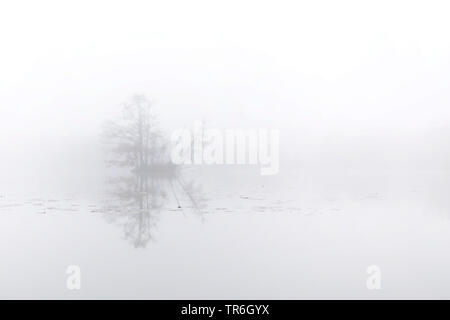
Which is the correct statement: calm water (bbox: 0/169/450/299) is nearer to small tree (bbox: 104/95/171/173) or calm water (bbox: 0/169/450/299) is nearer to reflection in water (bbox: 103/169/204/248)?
reflection in water (bbox: 103/169/204/248)

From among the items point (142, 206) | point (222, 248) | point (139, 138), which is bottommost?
point (222, 248)

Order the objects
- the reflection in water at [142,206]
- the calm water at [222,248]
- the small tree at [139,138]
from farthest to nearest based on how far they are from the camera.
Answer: the small tree at [139,138] → the reflection in water at [142,206] → the calm water at [222,248]

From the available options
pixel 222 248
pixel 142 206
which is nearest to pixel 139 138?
pixel 142 206

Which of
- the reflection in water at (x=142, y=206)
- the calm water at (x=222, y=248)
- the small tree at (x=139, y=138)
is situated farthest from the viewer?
the small tree at (x=139, y=138)

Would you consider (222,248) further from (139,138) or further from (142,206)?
(139,138)

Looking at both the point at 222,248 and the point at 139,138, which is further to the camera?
the point at 139,138

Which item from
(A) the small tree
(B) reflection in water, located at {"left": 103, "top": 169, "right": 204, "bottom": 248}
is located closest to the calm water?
(B) reflection in water, located at {"left": 103, "top": 169, "right": 204, "bottom": 248}

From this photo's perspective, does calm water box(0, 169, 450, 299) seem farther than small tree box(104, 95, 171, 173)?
No

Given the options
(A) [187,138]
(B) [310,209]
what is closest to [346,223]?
(B) [310,209]

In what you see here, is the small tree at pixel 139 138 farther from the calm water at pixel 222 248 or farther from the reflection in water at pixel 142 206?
the calm water at pixel 222 248

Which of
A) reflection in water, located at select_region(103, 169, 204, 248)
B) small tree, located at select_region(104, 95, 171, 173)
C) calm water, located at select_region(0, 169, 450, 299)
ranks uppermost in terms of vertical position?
small tree, located at select_region(104, 95, 171, 173)

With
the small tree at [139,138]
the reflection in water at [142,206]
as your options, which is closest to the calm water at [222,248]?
the reflection in water at [142,206]

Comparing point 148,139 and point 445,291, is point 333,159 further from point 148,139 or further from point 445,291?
point 445,291
